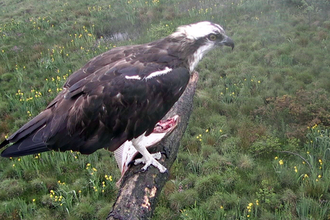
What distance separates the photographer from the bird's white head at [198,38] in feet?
11.1

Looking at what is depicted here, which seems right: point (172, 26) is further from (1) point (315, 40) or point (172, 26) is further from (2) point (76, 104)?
(2) point (76, 104)

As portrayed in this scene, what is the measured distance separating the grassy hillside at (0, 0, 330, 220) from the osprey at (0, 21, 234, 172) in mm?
1754

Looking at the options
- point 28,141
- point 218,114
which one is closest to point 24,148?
point 28,141

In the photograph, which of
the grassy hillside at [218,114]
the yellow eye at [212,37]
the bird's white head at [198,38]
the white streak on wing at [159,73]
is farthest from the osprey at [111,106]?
the grassy hillside at [218,114]

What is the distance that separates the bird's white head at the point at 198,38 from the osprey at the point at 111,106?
120 millimetres

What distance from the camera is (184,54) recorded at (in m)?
3.31

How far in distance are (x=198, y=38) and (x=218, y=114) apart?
3227 mm

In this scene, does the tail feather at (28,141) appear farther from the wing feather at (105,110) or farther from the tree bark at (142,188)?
the tree bark at (142,188)

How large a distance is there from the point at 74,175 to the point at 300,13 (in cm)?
833

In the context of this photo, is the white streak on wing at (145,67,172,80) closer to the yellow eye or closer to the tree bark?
the yellow eye

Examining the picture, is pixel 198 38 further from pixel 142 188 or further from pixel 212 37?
pixel 142 188

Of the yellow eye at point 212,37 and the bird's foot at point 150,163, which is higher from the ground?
the yellow eye at point 212,37

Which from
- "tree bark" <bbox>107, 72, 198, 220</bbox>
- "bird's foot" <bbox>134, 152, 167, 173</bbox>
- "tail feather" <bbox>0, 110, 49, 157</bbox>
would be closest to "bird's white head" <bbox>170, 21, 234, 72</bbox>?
"tree bark" <bbox>107, 72, 198, 220</bbox>

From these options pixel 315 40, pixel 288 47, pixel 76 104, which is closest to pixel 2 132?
pixel 76 104
